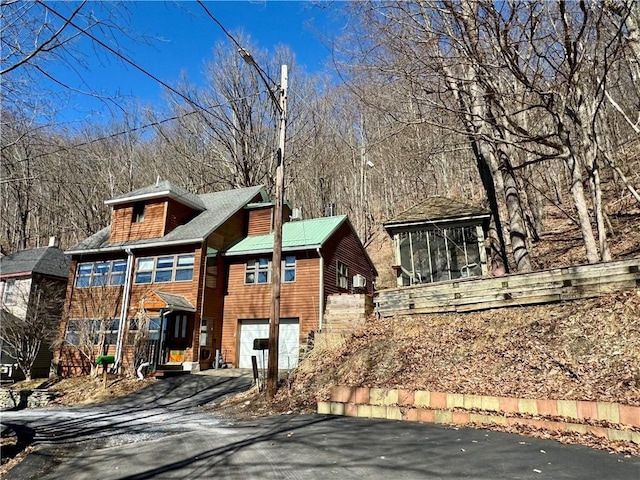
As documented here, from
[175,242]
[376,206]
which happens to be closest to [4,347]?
[175,242]

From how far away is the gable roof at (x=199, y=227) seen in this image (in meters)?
18.4

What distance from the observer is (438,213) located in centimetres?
1548

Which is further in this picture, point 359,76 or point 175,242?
point 175,242

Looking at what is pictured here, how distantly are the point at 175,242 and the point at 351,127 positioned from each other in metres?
17.5

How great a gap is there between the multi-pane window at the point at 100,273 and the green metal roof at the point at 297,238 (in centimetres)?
542

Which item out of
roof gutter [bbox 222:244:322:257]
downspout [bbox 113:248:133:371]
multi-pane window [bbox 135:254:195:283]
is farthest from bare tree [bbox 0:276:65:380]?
roof gutter [bbox 222:244:322:257]

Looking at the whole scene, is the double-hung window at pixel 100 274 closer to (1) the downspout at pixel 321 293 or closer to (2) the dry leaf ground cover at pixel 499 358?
(1) the downspout at pixel 321 293

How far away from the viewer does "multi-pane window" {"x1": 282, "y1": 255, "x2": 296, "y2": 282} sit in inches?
701

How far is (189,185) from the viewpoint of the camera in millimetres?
32656

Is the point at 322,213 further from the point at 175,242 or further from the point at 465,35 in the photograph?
the point at 465,35

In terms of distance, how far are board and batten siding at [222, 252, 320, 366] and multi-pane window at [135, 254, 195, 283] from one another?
1.94m

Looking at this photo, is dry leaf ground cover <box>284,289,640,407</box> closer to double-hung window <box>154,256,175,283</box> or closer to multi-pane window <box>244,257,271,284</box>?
multi-pane window <box>244,257,271,284</box>

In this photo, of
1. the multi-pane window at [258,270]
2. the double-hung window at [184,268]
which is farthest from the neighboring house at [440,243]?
the double-hung window at [184,268]

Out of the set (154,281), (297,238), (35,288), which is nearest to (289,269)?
(297,238)
